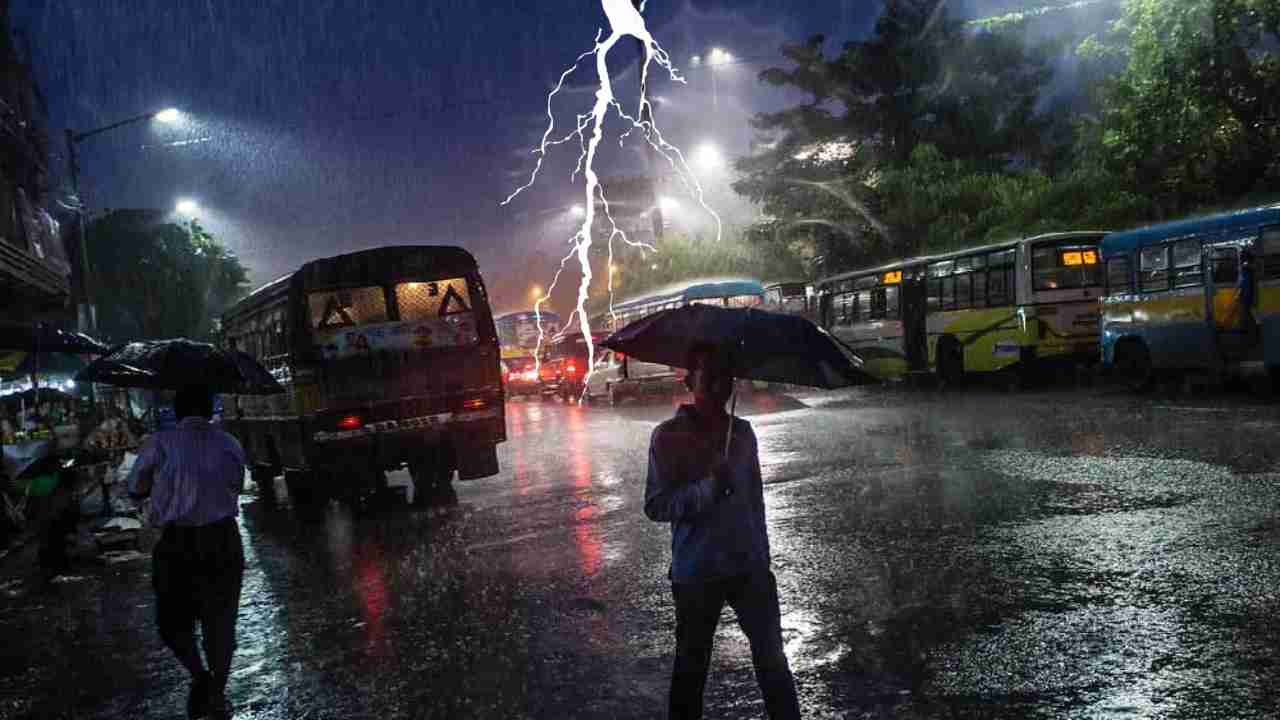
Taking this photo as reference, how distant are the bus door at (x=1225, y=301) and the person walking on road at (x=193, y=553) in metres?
16.2

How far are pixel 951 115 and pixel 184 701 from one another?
125 feet

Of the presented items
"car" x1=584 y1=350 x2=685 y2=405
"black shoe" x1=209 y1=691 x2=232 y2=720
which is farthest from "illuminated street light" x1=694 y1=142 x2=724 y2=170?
"black shoe" x1=209 y1=691 x2=232 y2=720

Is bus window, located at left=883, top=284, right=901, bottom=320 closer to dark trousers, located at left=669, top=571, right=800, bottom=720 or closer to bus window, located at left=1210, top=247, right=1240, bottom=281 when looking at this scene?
bus window, located at left=1210, top=247, right=1240, bottom=281

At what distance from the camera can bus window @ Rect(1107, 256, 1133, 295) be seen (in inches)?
760

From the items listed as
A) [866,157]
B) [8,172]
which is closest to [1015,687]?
[8,172]

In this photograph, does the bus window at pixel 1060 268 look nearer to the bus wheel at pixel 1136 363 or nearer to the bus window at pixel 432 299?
the bus wheel at pixel 1136 363

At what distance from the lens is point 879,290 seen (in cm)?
2834

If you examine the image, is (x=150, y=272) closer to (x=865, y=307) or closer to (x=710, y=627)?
(x=865, y=307)

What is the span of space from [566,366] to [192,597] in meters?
27.8

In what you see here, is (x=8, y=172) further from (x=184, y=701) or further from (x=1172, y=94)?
(x=1172, y=94)

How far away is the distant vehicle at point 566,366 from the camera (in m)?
32.3

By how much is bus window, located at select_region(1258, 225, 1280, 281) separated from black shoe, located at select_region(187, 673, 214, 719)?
16207 mm

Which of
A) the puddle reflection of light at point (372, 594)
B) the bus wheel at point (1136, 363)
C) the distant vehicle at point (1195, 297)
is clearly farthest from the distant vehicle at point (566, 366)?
the puddle reflection of light at point (372, 594)

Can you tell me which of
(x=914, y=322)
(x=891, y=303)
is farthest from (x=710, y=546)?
(x=891, y=303)
